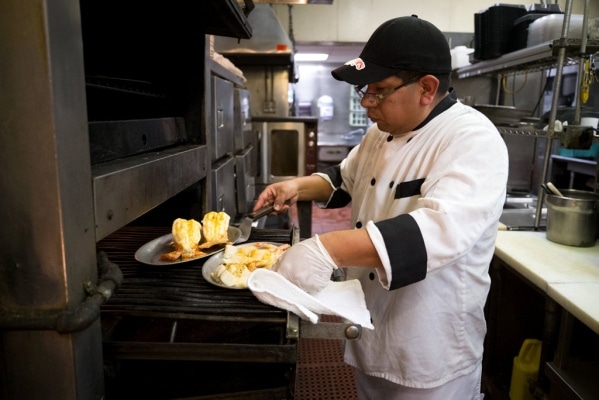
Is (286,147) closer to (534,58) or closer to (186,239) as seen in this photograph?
(534,58)

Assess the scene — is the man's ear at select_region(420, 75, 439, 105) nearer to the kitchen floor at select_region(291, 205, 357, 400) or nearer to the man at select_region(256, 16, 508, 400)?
the man at select_region(256, 16, 508, 400)

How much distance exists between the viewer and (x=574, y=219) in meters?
2.26

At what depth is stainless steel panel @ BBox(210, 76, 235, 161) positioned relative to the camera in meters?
2.11

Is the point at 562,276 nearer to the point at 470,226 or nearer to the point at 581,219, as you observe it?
the point at 581,219

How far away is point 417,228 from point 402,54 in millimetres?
527

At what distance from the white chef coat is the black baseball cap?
202mm

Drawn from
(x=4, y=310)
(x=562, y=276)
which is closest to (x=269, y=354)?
(x=4, y=310)

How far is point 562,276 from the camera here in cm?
189

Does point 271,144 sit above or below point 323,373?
above

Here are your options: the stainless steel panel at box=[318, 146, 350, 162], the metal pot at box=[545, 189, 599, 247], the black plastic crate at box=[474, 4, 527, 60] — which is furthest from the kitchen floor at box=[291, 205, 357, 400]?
the stainless steel panel at box=[318, 146, 350, 162]

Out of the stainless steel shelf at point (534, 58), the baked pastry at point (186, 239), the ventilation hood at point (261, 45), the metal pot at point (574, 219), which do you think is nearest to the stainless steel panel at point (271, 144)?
the ventilation hood at point (261, 45)

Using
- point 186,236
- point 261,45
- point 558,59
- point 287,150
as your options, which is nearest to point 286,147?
point 287,150

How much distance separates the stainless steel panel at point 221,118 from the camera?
83.0 inches

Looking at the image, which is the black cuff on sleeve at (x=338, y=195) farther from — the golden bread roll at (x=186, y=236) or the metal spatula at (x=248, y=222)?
the golden bread roll at (x=186, y=236)
